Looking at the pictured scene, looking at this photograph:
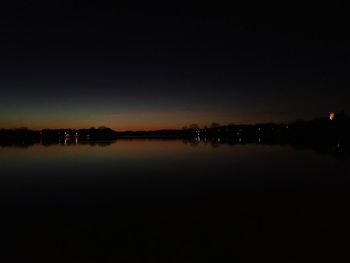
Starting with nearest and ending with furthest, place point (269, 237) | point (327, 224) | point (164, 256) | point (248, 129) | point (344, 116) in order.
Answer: point (164, 256), point (269, 237), point (327, 224), point (344, 116), point (248, 129)

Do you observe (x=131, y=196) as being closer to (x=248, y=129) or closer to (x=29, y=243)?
(x=29, y=243)

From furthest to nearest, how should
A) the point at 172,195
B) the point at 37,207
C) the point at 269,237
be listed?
1. the point at 172,195
2. the point at 37,207
3. the point at 269,237

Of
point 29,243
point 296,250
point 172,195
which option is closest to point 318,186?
point 172,195

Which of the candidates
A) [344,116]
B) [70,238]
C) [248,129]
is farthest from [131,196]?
[248,129]

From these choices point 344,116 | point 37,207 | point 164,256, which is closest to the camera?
point 164,256

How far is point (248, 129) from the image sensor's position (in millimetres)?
172750

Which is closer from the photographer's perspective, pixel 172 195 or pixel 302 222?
pixel 302 222

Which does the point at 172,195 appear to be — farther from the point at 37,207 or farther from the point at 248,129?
the point at 248,129

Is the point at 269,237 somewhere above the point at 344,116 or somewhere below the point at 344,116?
below

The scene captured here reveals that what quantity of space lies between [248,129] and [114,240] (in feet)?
547

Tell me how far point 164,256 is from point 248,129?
167647mm

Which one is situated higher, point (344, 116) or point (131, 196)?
point (344, 116)

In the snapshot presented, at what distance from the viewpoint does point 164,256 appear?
8750 mm

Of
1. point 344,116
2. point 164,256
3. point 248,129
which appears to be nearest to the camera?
point 164,256
